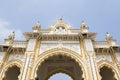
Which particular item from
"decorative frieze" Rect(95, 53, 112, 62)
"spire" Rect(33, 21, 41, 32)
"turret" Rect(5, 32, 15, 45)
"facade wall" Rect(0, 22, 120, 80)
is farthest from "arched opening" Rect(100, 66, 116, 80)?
"turret" Rect(5, 32, 15, 45)

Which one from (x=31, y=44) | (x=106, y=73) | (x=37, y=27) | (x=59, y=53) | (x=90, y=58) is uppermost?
(x=37, y=27)

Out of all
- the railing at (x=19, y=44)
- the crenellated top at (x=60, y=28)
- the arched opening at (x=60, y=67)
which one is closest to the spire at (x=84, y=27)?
the crenellated top at (x=60, y=28)

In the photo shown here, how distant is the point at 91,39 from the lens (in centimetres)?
1877

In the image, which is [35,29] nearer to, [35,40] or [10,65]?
[35,40]

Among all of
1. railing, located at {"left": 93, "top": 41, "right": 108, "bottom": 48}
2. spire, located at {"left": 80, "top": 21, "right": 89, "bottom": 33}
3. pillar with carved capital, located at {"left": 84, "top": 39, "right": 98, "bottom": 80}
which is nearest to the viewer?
pillar with carved capital, located at {"left": 84, "top": 39, "right": 98, "bottom": 80}

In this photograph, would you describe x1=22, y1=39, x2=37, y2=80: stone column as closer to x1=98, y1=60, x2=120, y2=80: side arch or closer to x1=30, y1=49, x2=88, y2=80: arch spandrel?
x1=30, y1=49, x2=88, y2=80: arch spandrel

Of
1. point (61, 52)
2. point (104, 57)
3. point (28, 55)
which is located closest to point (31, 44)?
point (28, 55)

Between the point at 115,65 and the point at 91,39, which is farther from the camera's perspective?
the point at 91,39

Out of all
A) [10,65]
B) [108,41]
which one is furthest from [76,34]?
[10,65]

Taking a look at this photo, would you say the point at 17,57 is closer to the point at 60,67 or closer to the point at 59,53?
the point at 59,53

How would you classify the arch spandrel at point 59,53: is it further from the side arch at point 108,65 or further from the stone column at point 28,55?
the side arch at point 108,65

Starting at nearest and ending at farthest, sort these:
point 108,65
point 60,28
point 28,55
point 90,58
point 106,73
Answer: point 90,58 → point 28,55 → point 108,65 → point 106,73 → point 60,28

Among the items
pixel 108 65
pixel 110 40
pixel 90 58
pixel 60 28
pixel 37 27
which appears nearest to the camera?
pixel 90 58

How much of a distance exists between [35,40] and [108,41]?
9092 millimetres
